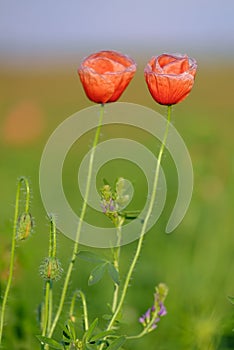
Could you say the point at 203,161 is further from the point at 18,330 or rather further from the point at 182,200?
the point at 18,330

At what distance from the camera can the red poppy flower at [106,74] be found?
155 cm

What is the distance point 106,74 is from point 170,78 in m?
0.13

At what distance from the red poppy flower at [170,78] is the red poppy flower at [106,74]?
0.05m

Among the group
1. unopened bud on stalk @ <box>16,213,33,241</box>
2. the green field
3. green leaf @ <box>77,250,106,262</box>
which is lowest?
the green field

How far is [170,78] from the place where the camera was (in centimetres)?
151

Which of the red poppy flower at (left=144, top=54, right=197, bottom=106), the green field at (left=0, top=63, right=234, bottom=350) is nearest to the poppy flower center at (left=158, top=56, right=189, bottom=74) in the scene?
the red poppy flower at (left=144, top=54, right=197, bottom=106)

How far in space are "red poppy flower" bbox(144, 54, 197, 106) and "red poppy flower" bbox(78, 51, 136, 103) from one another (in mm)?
48

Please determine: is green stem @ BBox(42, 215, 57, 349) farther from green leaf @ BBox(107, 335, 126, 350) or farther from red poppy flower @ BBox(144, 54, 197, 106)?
red poppy flower @ BBox(144, 54, 197, 106)

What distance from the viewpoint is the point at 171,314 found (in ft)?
8.47

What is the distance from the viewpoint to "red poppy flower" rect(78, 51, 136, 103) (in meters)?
1.55

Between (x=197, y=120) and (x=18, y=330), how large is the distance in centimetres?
136

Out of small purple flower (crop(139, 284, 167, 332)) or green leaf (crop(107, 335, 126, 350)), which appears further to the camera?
small purple flower (crop(139, 284, 167, 332))

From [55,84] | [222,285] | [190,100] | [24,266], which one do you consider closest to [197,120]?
[222,285]

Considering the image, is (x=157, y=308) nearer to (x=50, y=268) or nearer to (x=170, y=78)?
(x=50, y=268)
